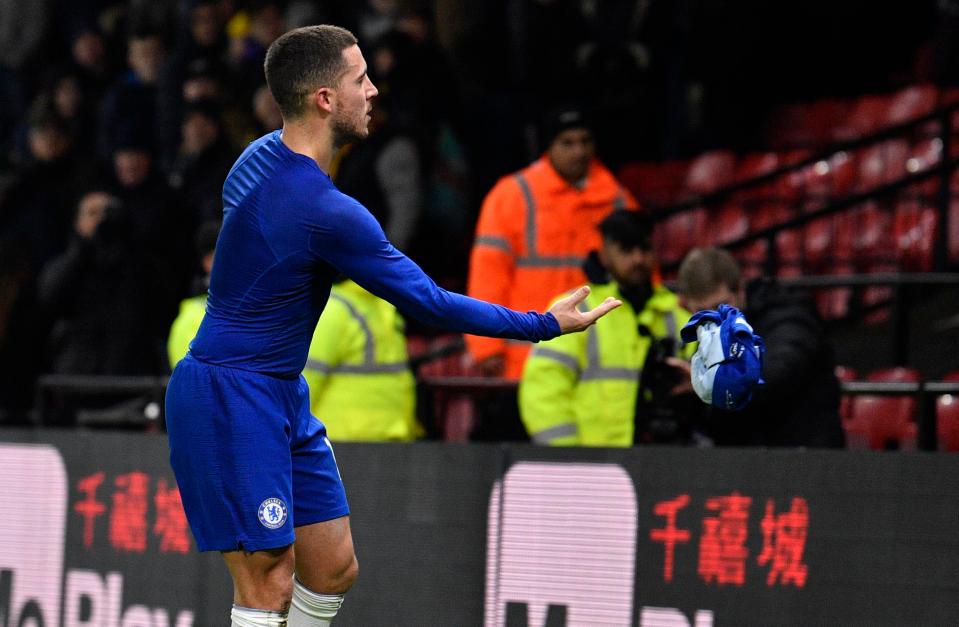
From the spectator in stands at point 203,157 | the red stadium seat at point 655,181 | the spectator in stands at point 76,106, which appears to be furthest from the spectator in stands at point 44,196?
the red stadium seat at point 655,181

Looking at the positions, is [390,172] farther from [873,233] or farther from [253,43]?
[873,233]

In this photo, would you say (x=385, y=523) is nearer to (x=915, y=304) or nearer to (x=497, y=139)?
(x=915, y=304)

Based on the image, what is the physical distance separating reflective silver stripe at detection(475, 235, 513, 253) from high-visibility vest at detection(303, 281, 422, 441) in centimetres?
113

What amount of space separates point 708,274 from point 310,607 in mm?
2514

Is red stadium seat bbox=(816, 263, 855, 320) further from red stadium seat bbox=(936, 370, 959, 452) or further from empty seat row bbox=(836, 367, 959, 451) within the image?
red stadium seat bbox=(936, 370, 959, 452)

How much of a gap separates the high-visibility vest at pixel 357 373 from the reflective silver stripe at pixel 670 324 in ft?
4.22

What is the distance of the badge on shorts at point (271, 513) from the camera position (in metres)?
5.33

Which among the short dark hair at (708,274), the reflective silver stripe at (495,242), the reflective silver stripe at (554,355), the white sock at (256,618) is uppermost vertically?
the reflective silver stripe at (495,242)

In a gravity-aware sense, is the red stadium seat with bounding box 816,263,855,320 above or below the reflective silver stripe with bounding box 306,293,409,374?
above

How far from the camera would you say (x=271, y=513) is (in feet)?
17.5

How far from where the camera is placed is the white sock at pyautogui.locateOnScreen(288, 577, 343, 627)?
5.73m

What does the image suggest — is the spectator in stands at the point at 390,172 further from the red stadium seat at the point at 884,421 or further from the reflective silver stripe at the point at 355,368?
the red stadium seat at the point at 884,421

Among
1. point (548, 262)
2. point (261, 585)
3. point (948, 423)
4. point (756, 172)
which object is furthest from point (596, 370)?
point (756, 172)

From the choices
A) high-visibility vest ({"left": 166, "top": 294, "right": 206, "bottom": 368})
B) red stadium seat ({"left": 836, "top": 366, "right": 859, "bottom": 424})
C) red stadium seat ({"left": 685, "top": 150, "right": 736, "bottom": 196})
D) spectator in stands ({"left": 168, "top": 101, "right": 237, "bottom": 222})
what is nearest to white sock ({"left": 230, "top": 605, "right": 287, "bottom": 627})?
high-visibility vest ({"left": 166, "top": 294, "right": 206, "bottom": 368})
